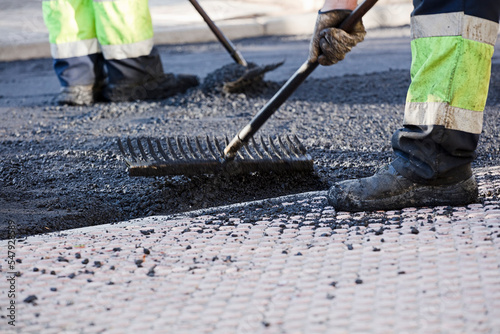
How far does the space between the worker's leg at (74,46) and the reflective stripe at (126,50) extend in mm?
166

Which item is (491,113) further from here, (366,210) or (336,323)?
(336,323)

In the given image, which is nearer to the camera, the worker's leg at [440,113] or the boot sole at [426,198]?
the worker's leg at [440,113]

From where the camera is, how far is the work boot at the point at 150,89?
4.54 m

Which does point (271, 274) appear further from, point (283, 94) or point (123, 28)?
point (123, 28)

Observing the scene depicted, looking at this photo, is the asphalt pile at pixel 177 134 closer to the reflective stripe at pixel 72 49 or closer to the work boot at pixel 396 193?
the work boot at pixel 396 193

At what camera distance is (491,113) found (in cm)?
379

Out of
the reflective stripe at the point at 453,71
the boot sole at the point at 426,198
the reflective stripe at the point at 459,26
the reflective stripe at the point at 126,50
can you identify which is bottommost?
the boot sole at the point at 426,198

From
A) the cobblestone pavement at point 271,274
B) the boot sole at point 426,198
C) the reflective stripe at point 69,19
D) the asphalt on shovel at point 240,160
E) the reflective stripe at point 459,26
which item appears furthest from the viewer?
the reflective stripe at point 69,19

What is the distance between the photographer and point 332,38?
243 cm

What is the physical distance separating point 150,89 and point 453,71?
298 cm

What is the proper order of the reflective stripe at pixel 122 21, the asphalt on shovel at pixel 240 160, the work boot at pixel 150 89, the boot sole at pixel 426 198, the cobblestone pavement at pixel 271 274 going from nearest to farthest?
the cobblestone pavement at pixel 271 274 < the boot sole at pixel 426 198 < the asphalt on shovel at pixel 240 160 < the reflective stripe at pixel 122 21 < the work boot at pixel 150 89

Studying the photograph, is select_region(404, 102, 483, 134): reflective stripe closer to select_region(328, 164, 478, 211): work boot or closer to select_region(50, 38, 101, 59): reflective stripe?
select_region(328, 164, 478, 211): work boot

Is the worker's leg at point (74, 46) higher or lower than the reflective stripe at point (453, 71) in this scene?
lower

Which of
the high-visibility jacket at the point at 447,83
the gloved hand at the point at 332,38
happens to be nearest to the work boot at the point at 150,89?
the gloved hand at the point at 332,38
